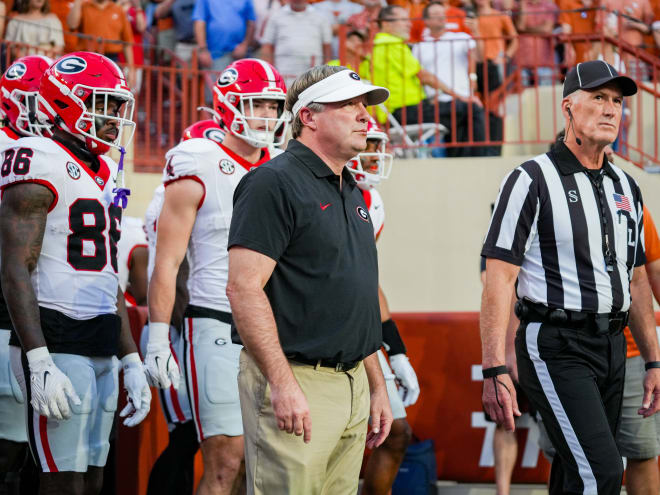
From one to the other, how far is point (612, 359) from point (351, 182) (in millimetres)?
1368

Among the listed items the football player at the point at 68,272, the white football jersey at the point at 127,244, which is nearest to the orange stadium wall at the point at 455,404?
the white football jersey at the point at 127,244

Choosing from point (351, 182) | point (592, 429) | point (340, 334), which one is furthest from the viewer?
point (592, 429)

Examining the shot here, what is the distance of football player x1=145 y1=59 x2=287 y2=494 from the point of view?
4.69 metres

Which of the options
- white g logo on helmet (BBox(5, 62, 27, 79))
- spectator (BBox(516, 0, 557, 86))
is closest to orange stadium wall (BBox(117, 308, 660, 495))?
white g logo on helmet (BBox(5, 62, 27, 79))

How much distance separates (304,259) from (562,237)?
1.33 metres

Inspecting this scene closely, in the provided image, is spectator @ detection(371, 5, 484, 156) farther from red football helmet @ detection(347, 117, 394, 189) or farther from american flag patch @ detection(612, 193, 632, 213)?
american flag patch @ detection(612, 193, 632, 213)

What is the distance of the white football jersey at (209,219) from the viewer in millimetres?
4848

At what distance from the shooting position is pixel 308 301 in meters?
3.35

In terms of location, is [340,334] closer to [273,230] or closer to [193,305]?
[273,230]

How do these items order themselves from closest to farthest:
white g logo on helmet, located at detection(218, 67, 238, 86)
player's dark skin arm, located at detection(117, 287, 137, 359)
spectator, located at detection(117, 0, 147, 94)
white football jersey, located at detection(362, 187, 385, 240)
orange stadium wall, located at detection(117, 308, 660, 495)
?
player's dark skin arm, located at detection(117, 287, 137, 359) < white g logo on helmet, located at detection(218, 67, 238, 86) < white football jersey, located at detection(362, 187, 385, 240) < orange stadium wall, located at detection(117, 308, 660, 495) < spectator, located at detection(117, 0, 147, 94)

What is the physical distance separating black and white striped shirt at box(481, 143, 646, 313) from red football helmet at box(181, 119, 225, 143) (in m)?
1.66

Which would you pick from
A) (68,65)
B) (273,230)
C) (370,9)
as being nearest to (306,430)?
(273,230)

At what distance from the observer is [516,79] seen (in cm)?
1071

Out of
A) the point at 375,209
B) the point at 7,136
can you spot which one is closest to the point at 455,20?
the point at 375,209
